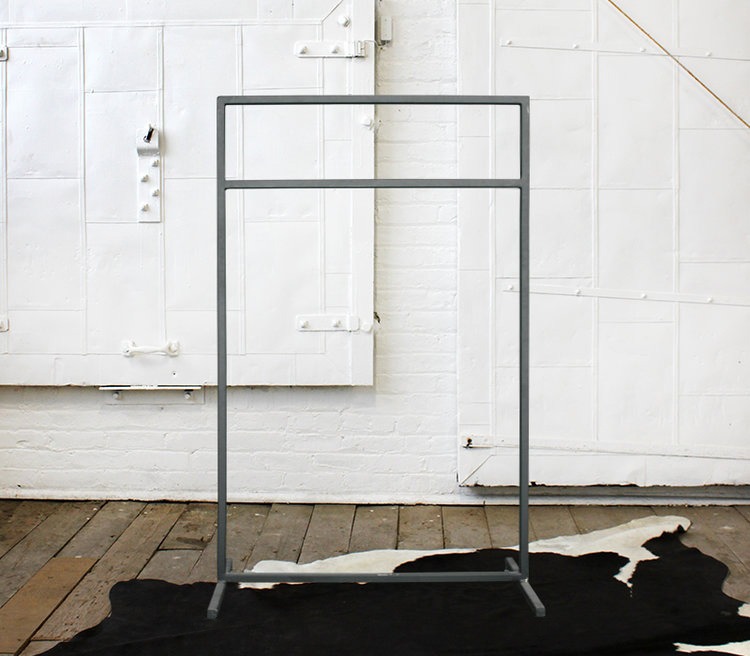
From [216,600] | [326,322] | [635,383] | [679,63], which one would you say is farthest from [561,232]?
[216,600]

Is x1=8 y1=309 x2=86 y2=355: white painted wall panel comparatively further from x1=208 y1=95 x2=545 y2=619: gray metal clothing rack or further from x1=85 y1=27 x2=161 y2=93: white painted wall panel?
x1=208 y1=95 x2=545 y2=619: gray metal clothing rack

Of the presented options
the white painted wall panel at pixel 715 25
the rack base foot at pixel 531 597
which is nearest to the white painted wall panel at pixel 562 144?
the white painted wall panel at pixel 715 25

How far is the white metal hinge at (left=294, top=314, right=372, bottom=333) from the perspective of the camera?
3.24 m

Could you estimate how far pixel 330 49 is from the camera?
10.5 feet

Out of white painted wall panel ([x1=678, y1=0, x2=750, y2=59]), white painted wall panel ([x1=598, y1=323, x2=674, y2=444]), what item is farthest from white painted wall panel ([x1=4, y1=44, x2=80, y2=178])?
white painted wall panel ([x1=678, y1=0, x2=750, y2=59])

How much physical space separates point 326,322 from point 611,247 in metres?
1.01

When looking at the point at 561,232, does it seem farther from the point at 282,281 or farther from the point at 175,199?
the point at 175,199

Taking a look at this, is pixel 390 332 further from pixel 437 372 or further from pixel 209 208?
pixel 209 208

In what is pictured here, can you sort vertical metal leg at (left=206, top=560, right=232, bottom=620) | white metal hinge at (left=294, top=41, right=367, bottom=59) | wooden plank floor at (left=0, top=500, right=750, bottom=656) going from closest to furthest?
vertical metal leg at (left=206, top=560, right=232, bottom=620), wooden plank floor at (left=0, top=500, right=750, bottom=656), white metal hinge at (left=294, top=41, right=367, bottom=59)

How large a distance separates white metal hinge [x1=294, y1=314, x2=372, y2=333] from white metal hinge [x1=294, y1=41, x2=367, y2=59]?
883 millimetres

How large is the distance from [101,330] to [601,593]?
188cm

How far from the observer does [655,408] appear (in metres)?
3.29

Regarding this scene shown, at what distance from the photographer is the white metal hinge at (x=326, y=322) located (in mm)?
3236

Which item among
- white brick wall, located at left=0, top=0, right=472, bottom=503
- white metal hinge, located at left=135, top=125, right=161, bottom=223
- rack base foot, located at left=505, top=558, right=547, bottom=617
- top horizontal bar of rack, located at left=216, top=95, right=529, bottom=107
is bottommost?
rack base foot, located at left=505, top=558, right=547, bottom=617
